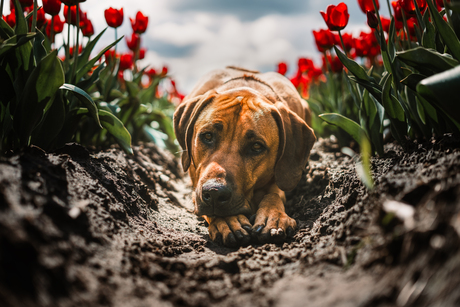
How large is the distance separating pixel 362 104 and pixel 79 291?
9.11ft

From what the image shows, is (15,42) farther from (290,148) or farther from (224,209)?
(290,148)

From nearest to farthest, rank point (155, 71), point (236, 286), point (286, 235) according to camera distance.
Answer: point (236, 286)
point (286, 235)
point (155, 71)

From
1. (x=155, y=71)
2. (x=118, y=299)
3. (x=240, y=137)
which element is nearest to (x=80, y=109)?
(x=240, y=137)

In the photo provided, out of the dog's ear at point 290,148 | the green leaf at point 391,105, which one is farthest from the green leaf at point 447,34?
the dog's ear at point 290,148

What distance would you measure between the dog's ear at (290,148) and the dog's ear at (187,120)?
0.73m

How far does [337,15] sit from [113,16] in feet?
7.79

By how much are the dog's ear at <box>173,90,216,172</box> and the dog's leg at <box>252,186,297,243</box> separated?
0.94 m

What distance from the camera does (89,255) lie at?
1.42m

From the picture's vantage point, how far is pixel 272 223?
241 cm

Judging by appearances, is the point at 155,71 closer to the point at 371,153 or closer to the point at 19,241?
the point at 371,153

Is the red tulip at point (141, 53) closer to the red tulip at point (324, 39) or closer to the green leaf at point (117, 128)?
the green leaf at point (117, 128)

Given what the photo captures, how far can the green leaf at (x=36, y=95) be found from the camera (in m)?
2.12

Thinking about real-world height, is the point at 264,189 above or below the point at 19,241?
below

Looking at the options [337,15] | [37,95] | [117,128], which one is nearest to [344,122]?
[337,15]
